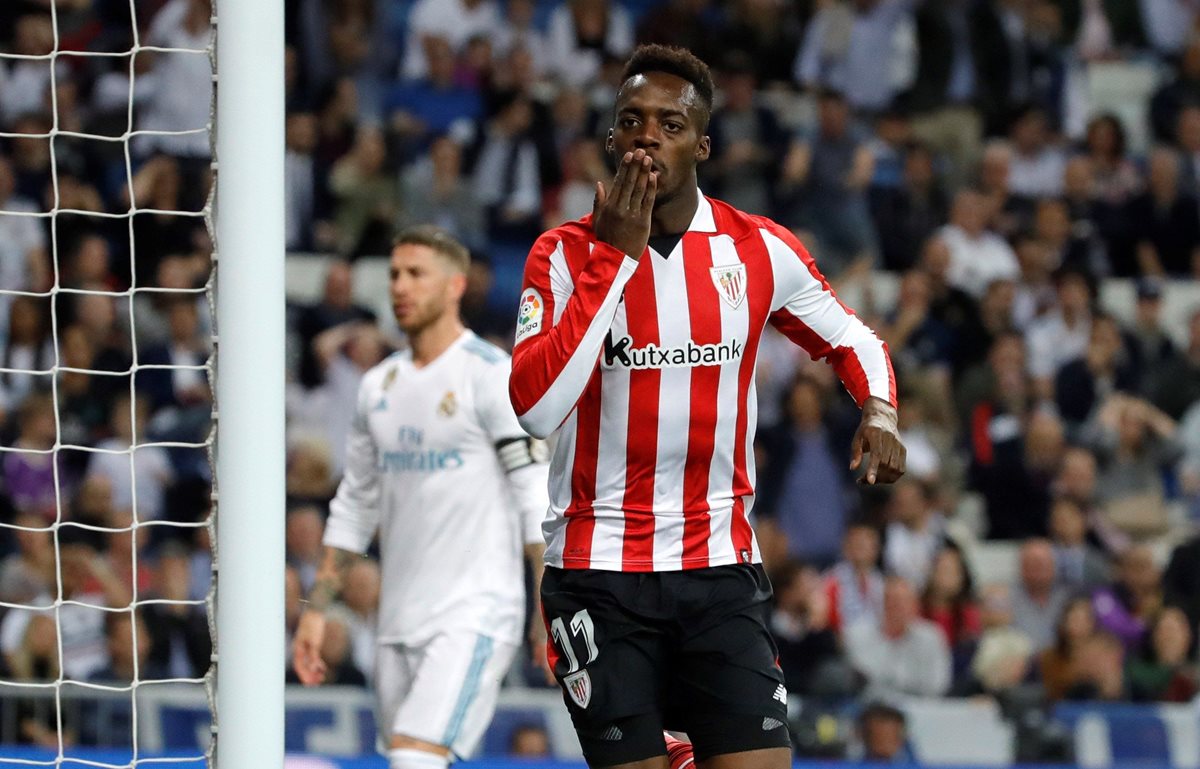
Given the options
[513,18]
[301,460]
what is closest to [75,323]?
[301,460]

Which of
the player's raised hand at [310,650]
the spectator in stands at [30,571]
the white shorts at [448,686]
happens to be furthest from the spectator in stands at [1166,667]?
the spectator in stands at [30,571]

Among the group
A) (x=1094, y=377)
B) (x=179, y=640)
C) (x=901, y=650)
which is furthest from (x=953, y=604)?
(x=179, y=640)

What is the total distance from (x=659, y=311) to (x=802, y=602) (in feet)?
18.2

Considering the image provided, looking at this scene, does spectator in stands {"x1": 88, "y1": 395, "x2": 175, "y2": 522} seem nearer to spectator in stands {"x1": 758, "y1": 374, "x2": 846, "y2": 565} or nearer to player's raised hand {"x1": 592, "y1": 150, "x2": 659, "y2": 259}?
spectator in stands {"x1": 758, "y1": 374, "x2": 846, "y2": 565}

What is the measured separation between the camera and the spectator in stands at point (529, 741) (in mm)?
8297

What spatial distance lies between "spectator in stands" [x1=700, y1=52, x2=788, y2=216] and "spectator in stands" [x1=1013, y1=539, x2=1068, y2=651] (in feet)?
10.2

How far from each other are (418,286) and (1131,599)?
533cm

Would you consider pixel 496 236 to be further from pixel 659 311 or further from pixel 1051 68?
pixel 659 311

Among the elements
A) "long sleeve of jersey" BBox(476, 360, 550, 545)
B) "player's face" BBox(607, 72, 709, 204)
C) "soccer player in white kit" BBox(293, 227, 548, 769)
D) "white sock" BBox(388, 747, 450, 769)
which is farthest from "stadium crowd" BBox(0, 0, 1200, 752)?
"player's face" BBox(607, 72, 709, 204)

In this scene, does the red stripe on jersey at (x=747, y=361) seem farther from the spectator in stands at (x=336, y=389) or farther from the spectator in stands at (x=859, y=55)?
the spectator in stands at (x=859, y=55)

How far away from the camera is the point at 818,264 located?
470 inches

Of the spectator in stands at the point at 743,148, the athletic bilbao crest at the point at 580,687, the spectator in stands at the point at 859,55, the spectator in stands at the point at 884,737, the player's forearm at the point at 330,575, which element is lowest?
→ the spectator in stands at the point at 884,737

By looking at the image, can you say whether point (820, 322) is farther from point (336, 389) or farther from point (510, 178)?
point (510, 178)

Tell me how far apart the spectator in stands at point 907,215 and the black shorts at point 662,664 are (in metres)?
8.32
